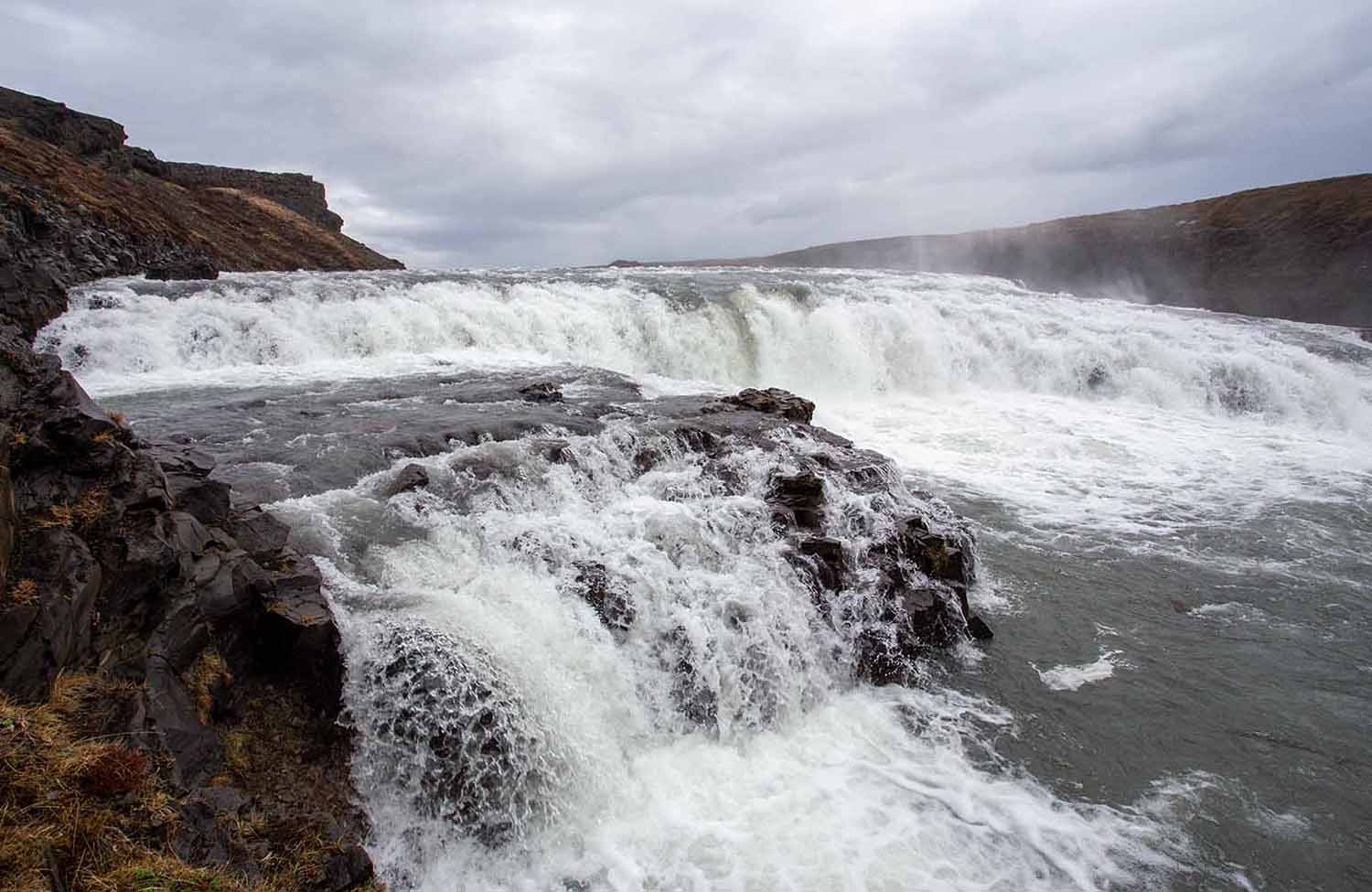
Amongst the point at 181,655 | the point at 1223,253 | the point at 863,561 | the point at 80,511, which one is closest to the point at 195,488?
the point at 80,511

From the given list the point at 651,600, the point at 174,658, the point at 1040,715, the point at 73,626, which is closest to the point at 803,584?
the point at 651,600

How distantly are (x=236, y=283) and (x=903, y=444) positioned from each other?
58.6 feet

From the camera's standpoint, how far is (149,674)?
4.16 metres

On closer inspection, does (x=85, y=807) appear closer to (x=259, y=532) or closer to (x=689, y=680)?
(x=259, y=532)

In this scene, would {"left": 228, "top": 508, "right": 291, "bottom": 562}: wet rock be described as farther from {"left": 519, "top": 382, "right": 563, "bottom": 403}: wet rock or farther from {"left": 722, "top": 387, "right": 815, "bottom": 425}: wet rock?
{"left": 722, "top": 387, "right": 815, "bottom": 425}: wet rock

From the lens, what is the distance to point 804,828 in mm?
5270

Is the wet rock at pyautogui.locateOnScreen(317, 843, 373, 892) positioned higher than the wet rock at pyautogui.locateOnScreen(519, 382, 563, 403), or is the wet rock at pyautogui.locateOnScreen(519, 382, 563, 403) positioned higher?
the wet rock at pyautogui.locateOnScreen(519, 382, 563, 403)

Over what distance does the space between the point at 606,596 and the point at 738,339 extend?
15597mm

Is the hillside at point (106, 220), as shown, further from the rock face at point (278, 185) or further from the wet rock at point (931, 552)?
the wet rock at point (931, 552)

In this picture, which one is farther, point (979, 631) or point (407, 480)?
point (979, 631)

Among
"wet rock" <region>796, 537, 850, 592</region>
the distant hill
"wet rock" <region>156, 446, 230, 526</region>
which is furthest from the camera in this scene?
the distant hill

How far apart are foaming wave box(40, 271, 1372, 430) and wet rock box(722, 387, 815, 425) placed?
24.4 feet

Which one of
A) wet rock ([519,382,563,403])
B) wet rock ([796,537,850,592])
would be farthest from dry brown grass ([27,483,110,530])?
wet rock ([519,382,563,403])

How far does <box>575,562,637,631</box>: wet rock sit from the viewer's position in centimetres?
670
